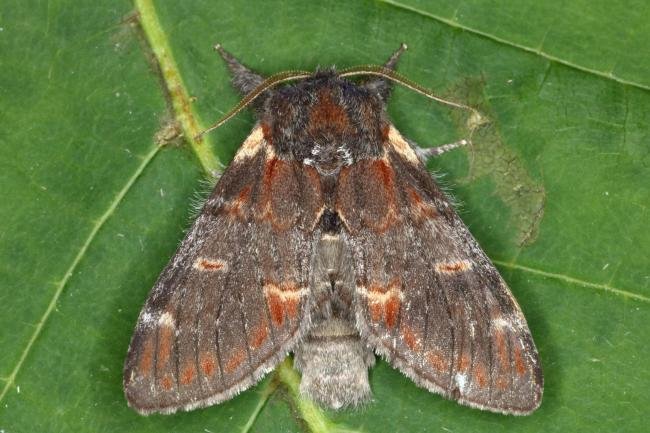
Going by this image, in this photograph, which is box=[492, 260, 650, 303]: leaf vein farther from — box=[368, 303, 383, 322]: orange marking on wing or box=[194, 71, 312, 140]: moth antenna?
box=[194, 71, 312, 140]: moth antenna

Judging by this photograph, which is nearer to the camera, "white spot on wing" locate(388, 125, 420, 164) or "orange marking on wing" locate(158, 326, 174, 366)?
"orange marking on wing" locate(158, 326, 174, 366)

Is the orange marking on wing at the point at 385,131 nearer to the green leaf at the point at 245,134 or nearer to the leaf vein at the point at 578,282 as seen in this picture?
the green leaf at the point at 245,134

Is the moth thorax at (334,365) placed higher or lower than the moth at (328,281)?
lower

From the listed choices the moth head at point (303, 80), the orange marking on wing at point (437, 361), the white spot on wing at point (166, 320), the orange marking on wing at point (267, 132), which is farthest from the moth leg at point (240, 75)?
the orange marking on wing at point (437, 361)

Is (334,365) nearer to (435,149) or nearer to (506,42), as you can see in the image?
(435,149)

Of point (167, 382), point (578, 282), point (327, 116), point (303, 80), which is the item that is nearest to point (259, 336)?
point (167, 382)

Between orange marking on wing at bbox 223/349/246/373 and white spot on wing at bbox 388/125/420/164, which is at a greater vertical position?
white spot on wing at bbox 388/125/420/164

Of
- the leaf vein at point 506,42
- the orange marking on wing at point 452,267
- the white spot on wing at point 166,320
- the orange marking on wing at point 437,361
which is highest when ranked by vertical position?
the leaf vein at point 506,42

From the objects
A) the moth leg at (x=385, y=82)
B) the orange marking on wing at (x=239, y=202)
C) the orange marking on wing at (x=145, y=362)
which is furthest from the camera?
the moth leg at (x=385, y=82)

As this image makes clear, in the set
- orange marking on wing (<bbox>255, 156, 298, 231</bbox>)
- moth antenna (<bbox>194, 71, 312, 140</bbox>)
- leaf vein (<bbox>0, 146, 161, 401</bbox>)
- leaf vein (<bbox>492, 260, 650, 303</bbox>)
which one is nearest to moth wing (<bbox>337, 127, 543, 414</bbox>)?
leaf vein (<bbox>492, 260, 650, 303</bbox>)
